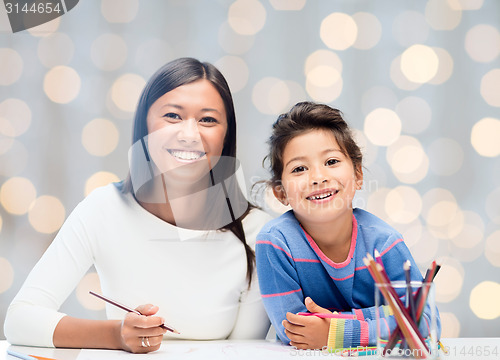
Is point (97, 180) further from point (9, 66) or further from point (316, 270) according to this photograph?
point (316, 270)

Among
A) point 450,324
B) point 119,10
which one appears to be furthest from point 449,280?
point 119,10

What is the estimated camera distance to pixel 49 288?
1020mm

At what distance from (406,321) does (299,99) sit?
88 centimetres

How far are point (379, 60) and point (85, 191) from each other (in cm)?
86

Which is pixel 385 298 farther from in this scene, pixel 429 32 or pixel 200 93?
pixel 429 32

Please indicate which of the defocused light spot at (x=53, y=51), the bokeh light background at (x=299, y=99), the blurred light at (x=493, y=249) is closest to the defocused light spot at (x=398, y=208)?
the bokeh light background at (x=299, y=99)

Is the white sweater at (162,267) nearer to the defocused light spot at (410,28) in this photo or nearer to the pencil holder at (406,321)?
the pencil holder at (406,321)

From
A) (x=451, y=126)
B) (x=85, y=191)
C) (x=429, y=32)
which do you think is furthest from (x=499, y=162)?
(x=85, y=191)

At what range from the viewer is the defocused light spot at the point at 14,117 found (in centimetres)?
144

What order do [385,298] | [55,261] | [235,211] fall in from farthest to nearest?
[235,211] → [55,261] → [385,298]

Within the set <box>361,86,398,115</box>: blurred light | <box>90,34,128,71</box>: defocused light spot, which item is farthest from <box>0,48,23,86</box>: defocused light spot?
<box>361,86,398,115</box>: blurred light

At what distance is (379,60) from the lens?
1537 millimetres

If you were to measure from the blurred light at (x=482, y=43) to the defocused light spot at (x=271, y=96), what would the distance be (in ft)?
1.75

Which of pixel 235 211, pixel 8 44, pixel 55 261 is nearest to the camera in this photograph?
pixel 55 261
